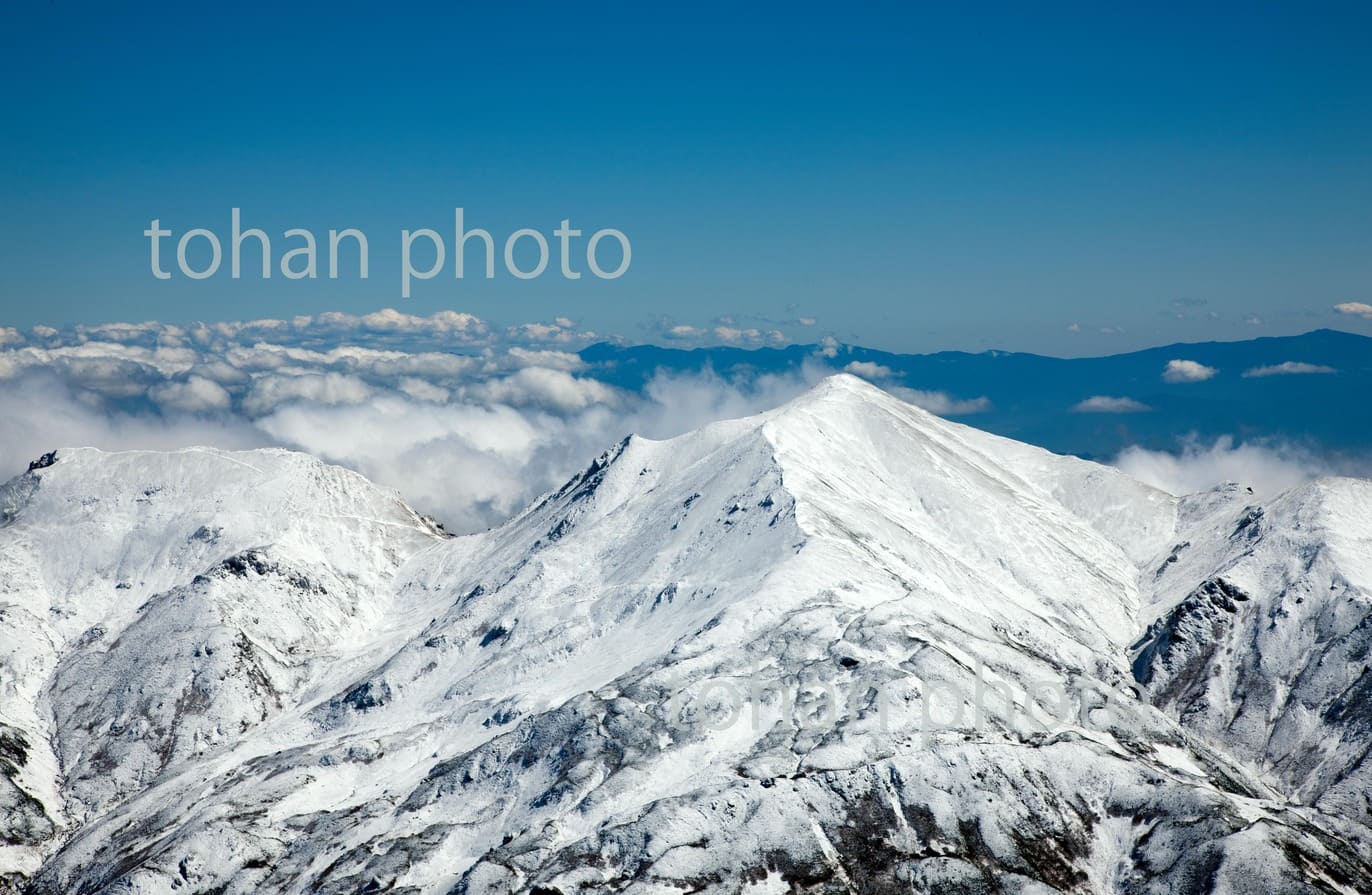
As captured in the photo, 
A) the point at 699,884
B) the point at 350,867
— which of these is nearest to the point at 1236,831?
the point at 699,884

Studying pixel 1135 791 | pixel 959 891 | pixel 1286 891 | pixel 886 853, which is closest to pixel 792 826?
pixel 886 853

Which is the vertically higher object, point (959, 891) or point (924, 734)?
point (924, 734)

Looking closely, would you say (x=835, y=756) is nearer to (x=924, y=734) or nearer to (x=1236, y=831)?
(x=924, y=734)

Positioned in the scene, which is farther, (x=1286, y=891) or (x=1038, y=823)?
(x=1038, y=823)

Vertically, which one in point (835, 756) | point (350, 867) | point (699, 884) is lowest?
point (350, 867)

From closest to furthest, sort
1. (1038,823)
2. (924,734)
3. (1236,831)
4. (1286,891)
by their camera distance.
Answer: (1286,891) → (1236,831) → (1038,823) → (924,734)

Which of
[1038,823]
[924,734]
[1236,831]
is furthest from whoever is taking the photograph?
[924,734]

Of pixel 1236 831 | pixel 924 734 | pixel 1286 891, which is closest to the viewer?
pixel 1286 891

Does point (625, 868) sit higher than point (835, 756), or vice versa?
point (835, 756)

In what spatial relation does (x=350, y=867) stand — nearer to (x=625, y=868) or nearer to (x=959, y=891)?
(x=625, y=868)
